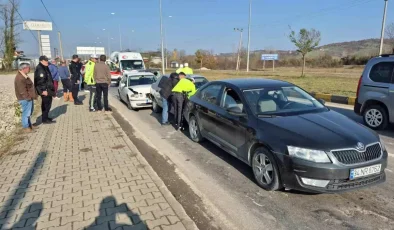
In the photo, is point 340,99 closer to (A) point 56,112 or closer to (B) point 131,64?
(A) point 56,112

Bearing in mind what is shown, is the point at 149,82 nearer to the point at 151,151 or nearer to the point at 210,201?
the point at 151,151

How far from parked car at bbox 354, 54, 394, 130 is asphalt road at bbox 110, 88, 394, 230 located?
6.96 ft

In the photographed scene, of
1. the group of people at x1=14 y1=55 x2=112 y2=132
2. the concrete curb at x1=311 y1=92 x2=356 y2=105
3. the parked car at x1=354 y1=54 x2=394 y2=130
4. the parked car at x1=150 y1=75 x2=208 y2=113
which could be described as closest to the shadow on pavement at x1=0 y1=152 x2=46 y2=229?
the group of people at x1=14 y1=55 x2=112 y2=132

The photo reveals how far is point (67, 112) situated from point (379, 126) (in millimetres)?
9530

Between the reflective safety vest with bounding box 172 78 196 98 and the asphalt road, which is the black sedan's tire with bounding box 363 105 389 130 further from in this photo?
the reflective safety vest with bounding box 172 78 196 98

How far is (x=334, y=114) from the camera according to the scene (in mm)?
4406

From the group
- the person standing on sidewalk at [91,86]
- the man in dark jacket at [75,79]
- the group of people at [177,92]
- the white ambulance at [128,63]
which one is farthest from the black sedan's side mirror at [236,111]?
the white ambulance at [128,63]

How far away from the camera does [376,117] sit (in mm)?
7238

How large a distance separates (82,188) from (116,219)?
41.5 inches

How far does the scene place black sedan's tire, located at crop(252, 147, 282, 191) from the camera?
375 centimetres

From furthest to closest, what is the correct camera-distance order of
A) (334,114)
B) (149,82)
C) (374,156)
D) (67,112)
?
(149,82), (67,112), (334,114), (374,156)

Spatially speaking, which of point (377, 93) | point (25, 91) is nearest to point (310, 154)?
point (377, 93)

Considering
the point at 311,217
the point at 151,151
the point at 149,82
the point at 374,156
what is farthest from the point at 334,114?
the point at 149,82

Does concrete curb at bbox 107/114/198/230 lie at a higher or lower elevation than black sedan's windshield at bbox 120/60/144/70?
lower
